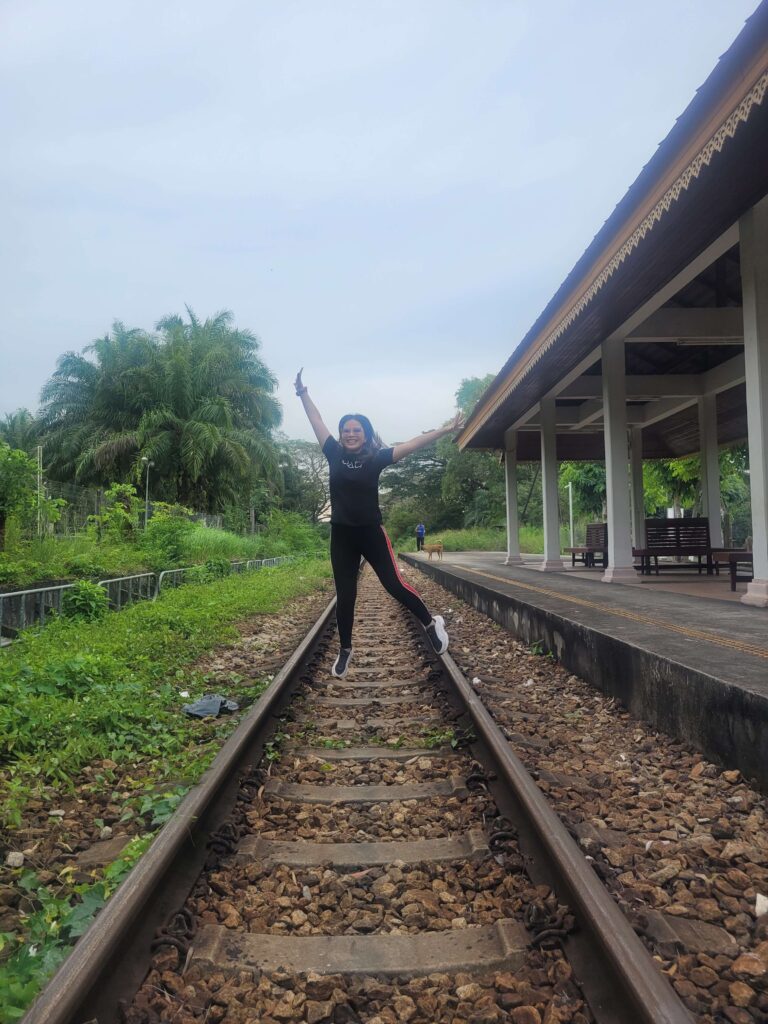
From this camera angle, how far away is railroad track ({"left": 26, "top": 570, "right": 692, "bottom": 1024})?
68.2 inches

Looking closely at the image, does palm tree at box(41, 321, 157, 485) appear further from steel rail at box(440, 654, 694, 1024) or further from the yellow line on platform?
steel rail at box(440, 654, 694, 1024)

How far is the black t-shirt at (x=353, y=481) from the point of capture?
4641 mm

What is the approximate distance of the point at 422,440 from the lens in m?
4.43

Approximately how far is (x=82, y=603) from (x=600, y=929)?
24.1 ft

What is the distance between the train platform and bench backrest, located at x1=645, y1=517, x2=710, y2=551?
2.89 m

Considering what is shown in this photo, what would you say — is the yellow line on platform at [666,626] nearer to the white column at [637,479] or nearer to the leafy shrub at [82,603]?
the leafy shrub at [82,603]

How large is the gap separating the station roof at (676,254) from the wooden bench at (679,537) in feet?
8.48

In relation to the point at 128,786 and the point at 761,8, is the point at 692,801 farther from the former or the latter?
the point at 761,8

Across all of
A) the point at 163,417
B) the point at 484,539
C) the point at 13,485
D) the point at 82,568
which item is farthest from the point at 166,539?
the point at 484,539

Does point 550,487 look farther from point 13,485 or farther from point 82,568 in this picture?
point 13,485

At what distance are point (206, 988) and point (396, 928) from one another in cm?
59

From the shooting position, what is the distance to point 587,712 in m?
4.83

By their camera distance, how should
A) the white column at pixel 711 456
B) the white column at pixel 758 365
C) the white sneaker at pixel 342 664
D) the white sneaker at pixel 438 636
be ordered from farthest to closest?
the white column at pixel 711 456 → the white column at pixel 758 365 → the white sneaker at pixel 342 664 → the white sneaker at pixel 438 636

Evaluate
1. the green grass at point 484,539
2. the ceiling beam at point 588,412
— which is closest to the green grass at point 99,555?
the ceiling beam at point 588,412
